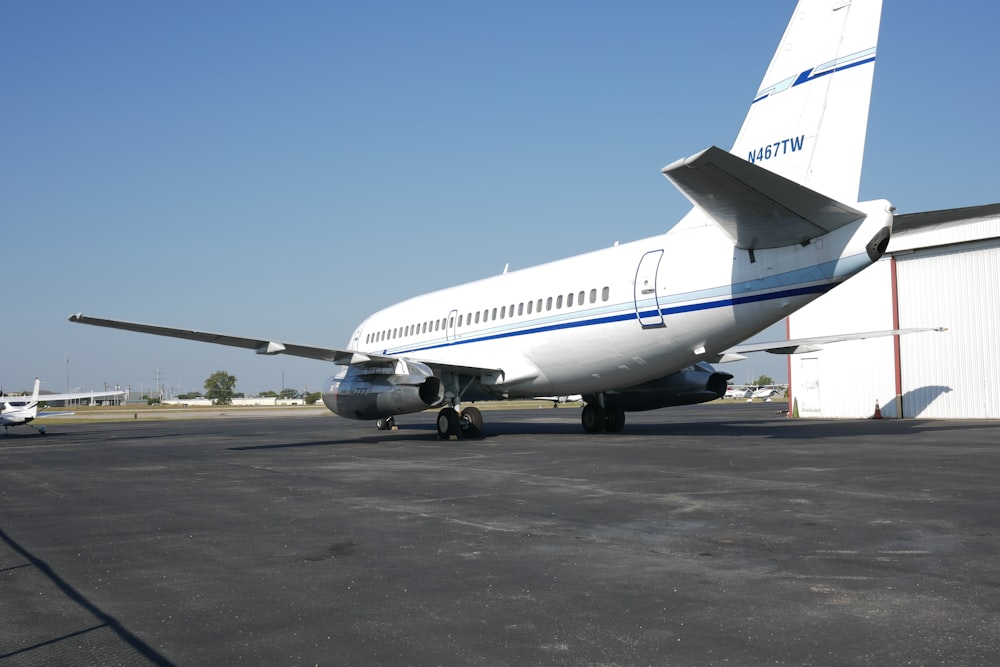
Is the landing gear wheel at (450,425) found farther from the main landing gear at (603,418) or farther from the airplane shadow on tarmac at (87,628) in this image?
the airplane shadow on tarmac at (87,628)

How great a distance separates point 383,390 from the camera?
871 inches

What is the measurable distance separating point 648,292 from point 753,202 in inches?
158

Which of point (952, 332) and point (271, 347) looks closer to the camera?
point (271, 347)

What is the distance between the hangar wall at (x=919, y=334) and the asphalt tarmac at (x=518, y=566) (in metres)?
16.6

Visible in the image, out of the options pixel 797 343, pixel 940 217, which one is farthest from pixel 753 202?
pixel 940 217

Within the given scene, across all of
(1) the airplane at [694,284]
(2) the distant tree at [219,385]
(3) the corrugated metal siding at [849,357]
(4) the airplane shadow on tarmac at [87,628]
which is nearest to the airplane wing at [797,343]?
(1) the airplane at [694,284]

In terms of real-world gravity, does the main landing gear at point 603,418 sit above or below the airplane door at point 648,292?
below

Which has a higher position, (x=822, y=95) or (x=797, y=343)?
(x=822, y=95)

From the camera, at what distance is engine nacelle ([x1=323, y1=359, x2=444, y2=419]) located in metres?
20.6

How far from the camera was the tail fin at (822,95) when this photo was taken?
13.6 metres

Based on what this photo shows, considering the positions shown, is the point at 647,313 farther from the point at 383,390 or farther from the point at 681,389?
the point at 383,390

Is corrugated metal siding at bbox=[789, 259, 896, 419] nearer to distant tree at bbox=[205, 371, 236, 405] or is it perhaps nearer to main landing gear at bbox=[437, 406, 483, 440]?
main landing gear at bbox=[437, 406, 483, 440]

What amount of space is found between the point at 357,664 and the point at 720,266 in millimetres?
12401

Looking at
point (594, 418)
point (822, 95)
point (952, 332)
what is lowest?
point (594, 418)
